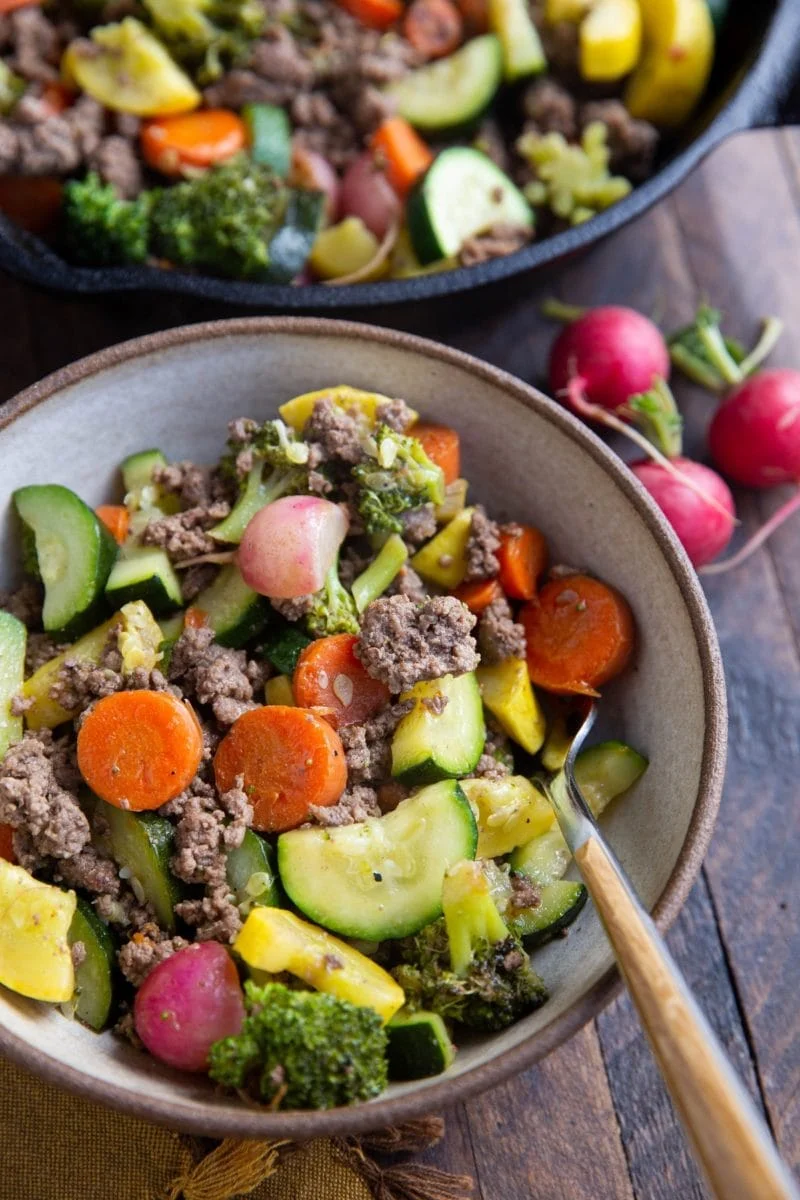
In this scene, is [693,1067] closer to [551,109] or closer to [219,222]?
[219,222]

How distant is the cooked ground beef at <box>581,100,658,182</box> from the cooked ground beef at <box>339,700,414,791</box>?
1.86 metres

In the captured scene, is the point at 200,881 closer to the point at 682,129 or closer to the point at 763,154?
the point at 682,129

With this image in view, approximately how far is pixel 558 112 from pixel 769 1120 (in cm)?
258

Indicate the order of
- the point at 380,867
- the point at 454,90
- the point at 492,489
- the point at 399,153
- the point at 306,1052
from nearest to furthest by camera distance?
the point at 306,1052 → the point at 380,867 → the point at 492,489 → the point at 399,153 → the point at 454,90

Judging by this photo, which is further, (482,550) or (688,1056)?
(482,550)

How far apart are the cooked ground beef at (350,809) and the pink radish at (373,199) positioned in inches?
63.3

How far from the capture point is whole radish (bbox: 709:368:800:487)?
9.79 ft

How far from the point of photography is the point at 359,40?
3195 mm

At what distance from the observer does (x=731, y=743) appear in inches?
112

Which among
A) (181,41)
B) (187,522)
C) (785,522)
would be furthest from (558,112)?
(187,522)

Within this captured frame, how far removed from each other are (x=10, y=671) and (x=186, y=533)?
425 mm

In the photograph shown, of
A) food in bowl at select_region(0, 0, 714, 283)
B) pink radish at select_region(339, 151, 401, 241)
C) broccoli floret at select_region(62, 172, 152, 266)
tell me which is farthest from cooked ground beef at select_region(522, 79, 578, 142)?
broccoli floret at select_region(62, 172, 152, 266)

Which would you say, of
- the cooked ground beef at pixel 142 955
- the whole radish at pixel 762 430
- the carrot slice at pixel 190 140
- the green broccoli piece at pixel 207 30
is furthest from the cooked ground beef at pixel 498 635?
the green broccoli piece at pixel 207 30

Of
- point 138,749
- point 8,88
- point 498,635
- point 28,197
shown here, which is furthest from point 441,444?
point 8,88
